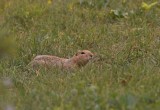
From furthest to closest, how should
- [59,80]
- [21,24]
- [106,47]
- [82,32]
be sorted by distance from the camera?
[21,24] < [82,32] < [106,47] < [59,80]

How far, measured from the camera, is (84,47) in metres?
8.18

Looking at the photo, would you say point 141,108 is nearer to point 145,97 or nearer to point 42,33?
point 145,97

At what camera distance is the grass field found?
16.7ft

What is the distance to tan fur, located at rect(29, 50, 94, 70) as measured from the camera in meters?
7.20

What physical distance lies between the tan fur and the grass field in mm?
188

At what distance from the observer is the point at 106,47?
26.2 ft

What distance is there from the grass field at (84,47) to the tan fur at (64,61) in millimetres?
188

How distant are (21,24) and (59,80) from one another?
11.2 ft

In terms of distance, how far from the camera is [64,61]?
7348 mm

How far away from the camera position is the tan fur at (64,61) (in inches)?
283

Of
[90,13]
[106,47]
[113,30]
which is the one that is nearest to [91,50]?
[106,47]

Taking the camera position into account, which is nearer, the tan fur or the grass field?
the grass field

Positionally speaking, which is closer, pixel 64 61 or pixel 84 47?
pixel 64 61

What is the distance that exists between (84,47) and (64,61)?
35.3 inches
